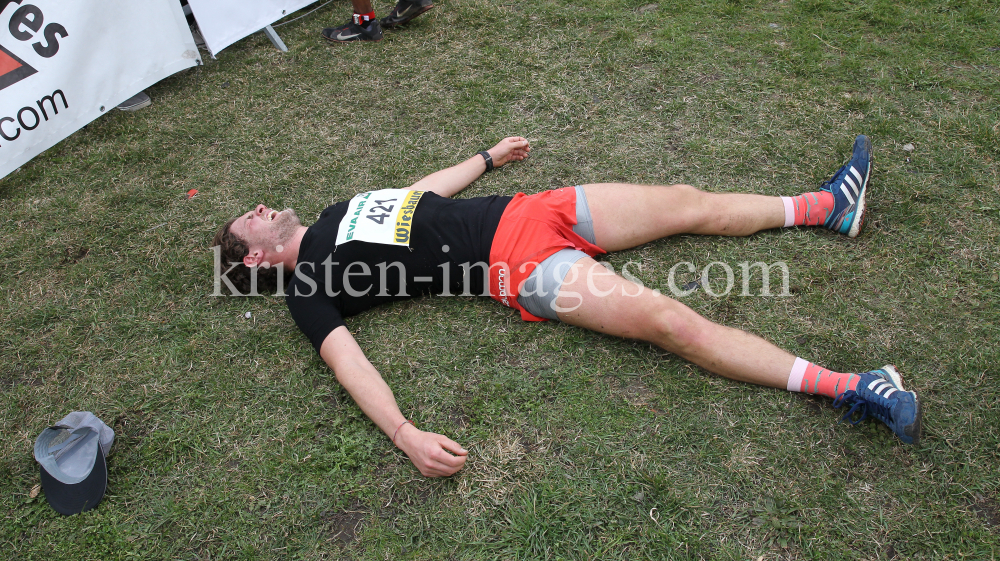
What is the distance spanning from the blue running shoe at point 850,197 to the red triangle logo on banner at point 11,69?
509cm

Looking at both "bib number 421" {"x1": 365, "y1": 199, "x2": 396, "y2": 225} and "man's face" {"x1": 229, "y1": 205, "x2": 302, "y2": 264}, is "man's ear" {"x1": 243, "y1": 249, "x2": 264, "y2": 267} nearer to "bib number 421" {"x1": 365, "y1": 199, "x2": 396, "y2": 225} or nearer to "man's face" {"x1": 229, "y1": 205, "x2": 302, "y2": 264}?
"man's face" {"x1": 229, "y1": 205, "x2": 302, "y2": 264}

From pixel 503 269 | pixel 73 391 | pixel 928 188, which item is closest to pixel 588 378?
pixel 503 269

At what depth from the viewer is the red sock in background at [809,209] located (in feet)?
9.78

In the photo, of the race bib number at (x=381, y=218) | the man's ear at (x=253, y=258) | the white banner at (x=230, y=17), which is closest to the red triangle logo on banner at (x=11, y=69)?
the white banner at (x=230, y=17)

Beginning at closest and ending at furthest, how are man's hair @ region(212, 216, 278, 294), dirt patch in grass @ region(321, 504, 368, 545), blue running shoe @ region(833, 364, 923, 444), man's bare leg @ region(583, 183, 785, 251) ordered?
blue running shoe @ region(833, 364, 923, 444) → dirt patch in grass @ region(321, 504, 368, 545) → man's bare leg @ region(583, 183, 785, 251) → man's hair @ region(212, 216, 278, 294)

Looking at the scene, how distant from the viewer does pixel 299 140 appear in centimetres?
411

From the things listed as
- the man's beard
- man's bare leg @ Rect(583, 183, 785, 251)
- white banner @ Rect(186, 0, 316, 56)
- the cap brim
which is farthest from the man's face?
white banner @ Rect(186, 0, 316, 56)

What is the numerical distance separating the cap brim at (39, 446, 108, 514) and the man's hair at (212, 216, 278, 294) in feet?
3.53

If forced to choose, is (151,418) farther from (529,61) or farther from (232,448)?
(529,61)

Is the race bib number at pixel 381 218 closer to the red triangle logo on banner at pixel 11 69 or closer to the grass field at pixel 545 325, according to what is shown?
the grass field at pixel 545 325

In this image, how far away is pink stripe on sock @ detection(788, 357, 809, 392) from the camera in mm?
2328

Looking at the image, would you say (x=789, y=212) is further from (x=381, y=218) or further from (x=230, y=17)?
(x=230, y=17)

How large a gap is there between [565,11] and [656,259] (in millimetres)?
2943

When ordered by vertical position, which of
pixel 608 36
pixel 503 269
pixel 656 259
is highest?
pixel 608 36
